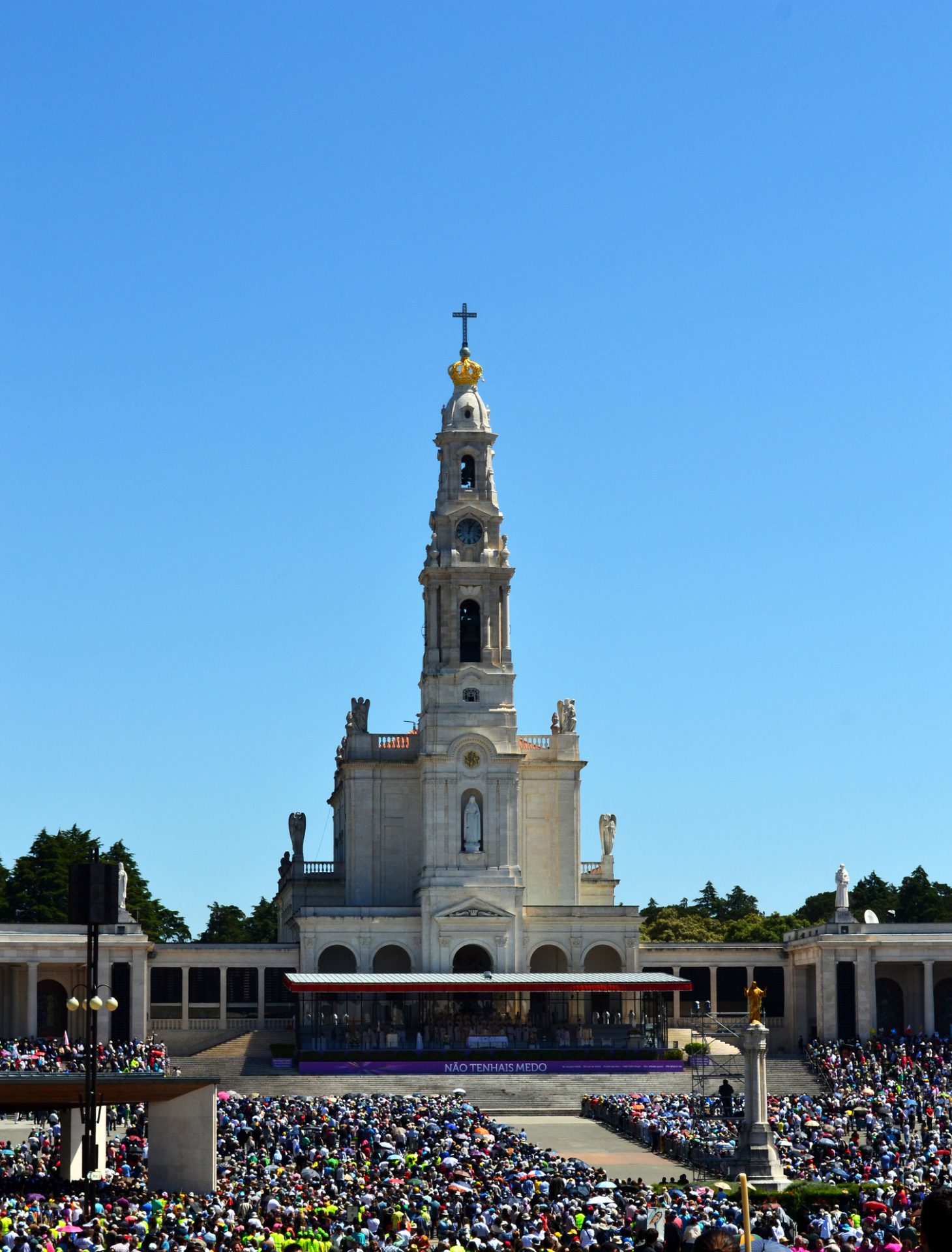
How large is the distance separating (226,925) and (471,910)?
53219mm

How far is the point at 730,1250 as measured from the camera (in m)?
10.5

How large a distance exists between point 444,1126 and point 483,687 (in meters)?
35.4

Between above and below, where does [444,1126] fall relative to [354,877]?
below

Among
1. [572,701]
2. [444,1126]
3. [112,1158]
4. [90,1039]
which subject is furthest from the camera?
[572,701]

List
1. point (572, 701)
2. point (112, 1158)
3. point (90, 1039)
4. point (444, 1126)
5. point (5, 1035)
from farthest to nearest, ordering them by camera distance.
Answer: point (572, 701) < point (5, 1035) < point (444, 1126) < point (112, 1158) < point (90, 1039)

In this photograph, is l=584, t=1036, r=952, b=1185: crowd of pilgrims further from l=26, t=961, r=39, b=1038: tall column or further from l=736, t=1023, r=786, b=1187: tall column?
l=26, t=961, r=39, b=1038: tall column

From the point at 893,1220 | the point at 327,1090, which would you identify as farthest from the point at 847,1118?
the point at 893,1220

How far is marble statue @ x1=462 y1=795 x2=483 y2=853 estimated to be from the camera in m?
86.8

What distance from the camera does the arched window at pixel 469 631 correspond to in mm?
88500

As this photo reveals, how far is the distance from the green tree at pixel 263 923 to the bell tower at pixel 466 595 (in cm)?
4420

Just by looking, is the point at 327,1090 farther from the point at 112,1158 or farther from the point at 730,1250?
the point at 730,1250

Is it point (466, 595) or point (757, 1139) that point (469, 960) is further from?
point (757, 1139)

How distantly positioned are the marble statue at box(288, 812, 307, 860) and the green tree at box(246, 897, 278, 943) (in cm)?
3343

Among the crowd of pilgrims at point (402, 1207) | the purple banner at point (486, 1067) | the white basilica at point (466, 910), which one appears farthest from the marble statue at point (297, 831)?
the crowd of pilgrims at point (402, 1207)
